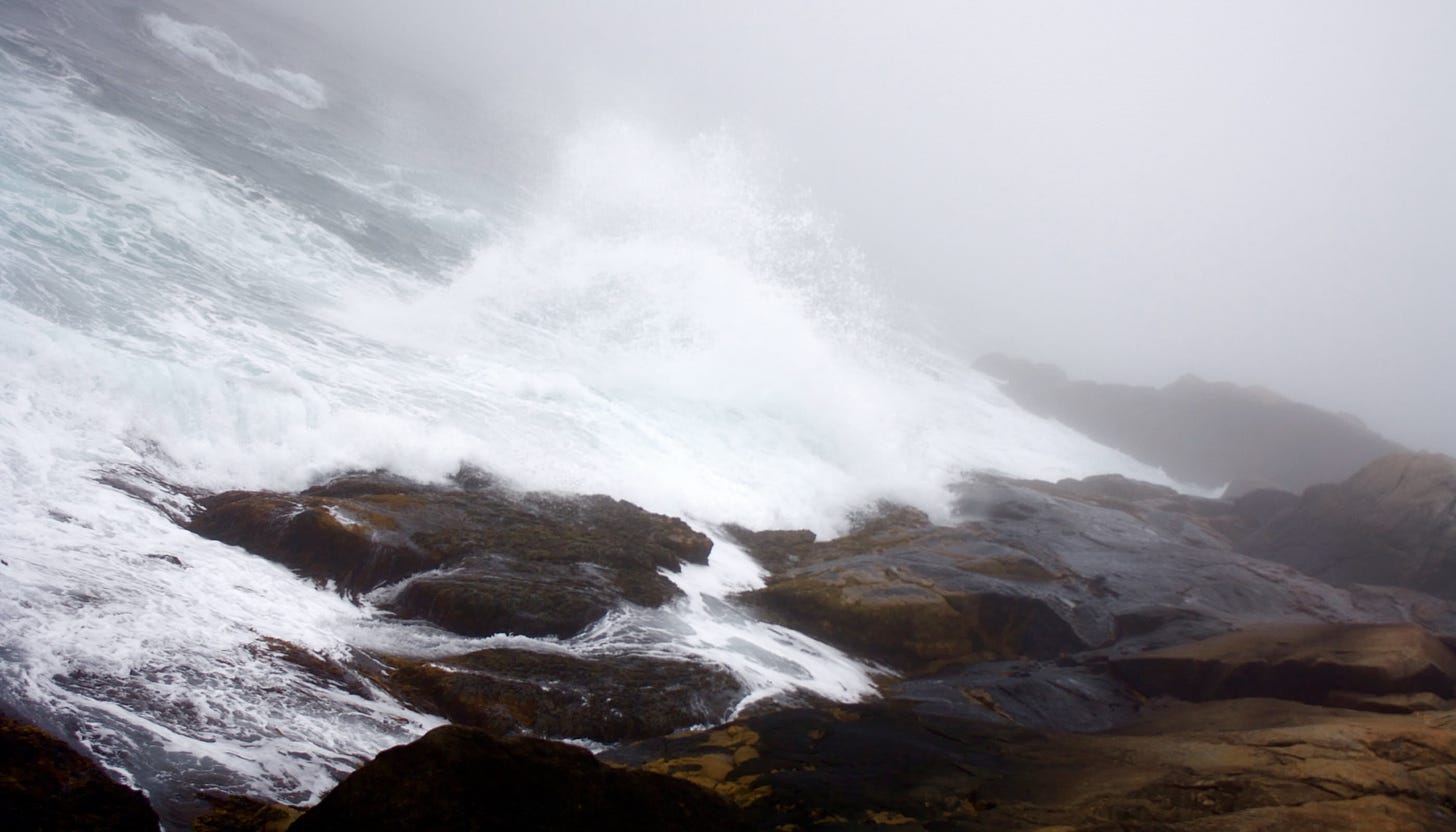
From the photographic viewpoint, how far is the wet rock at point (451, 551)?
7281mm

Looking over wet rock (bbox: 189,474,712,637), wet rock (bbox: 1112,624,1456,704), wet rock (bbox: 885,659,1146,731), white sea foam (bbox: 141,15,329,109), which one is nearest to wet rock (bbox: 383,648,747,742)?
wet rock (bbox: 189,474,712,637)

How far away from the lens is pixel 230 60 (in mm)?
30766

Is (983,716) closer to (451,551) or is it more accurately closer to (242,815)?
(451,551)

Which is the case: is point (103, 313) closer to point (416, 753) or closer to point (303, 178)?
point (416, 753)

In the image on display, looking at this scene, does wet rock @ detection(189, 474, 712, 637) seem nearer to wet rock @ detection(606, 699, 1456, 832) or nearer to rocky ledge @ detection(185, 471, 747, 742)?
rocky ledge @ detection(185, 471, 747, 742)

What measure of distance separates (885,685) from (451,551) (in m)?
5.24

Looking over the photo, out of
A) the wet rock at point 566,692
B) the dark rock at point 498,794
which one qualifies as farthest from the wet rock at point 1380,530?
the dark rock at point 498,794

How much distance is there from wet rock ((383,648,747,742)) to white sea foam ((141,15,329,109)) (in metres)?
32.6

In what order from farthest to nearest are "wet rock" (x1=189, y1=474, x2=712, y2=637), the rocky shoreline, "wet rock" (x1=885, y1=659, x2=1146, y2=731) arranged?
"wet rock" (x1=885, y1=659, x2=1146, y2=731) → "wet rock" (x1=189, y1=474, x2=712, y2=637) → the rocky shoreline

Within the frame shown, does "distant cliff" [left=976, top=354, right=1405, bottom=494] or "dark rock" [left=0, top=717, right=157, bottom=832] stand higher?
"distant cliff" [left=976, top=354, right=1405, bottom=494]

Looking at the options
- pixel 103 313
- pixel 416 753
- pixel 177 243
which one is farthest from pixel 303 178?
pixel 416 753

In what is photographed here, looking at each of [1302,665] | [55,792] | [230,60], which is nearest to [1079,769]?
[1302,665]

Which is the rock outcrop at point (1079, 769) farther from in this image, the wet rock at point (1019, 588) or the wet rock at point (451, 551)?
the wet rock at point (451, 551)

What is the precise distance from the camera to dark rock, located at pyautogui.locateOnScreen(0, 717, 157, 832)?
3.05 m
